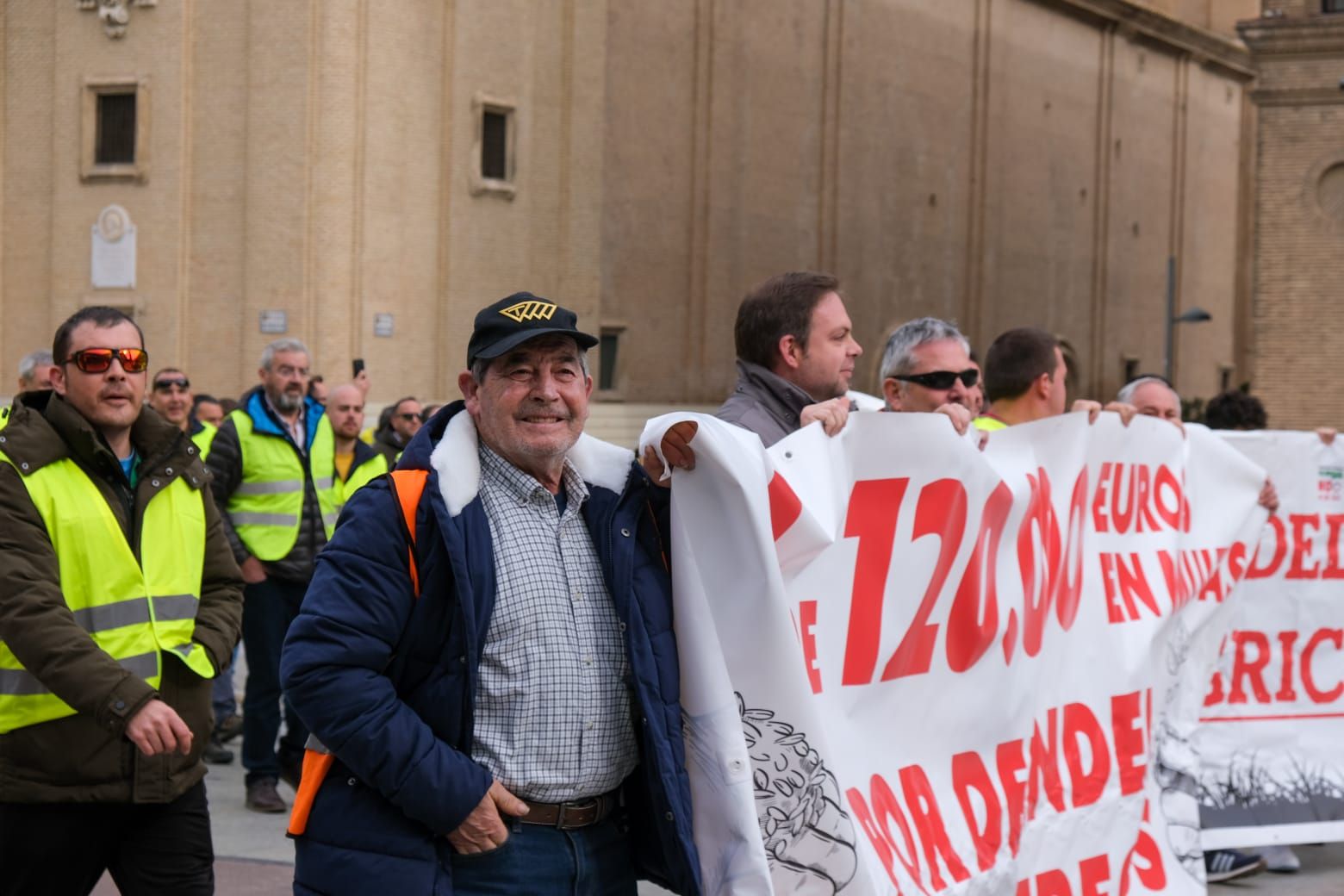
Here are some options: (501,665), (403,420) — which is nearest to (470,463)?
(501,665)

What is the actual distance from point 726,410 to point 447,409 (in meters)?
1.36

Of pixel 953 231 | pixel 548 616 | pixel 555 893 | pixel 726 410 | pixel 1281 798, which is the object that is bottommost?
pixel 1281 798

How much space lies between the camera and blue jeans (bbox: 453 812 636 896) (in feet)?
12.7

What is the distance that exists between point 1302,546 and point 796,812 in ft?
16.5

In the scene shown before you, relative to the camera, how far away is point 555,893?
394cm

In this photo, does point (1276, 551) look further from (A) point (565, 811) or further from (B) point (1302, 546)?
(A) point (565, 811)

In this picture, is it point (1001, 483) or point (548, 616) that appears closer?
point (548, 616)

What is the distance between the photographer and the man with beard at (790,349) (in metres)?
5.48

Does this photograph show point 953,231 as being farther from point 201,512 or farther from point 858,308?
point 201,512

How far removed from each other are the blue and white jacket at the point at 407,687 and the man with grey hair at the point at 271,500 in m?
6.26

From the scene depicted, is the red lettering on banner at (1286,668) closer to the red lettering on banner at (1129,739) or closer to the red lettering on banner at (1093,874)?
the red lettering on banner at (1129,739)

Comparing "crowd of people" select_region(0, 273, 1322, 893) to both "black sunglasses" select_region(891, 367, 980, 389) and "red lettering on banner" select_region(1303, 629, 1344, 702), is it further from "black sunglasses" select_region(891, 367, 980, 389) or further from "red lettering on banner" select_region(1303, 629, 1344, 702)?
"red lettering on banner" select_region(1303, 629, 1344, 702)

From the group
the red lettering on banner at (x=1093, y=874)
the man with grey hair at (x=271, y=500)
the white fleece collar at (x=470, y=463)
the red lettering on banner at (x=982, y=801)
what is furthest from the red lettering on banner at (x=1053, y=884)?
the man with grey hair at (x=271, y=500)

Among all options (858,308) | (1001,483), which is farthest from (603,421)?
(1001,483)
